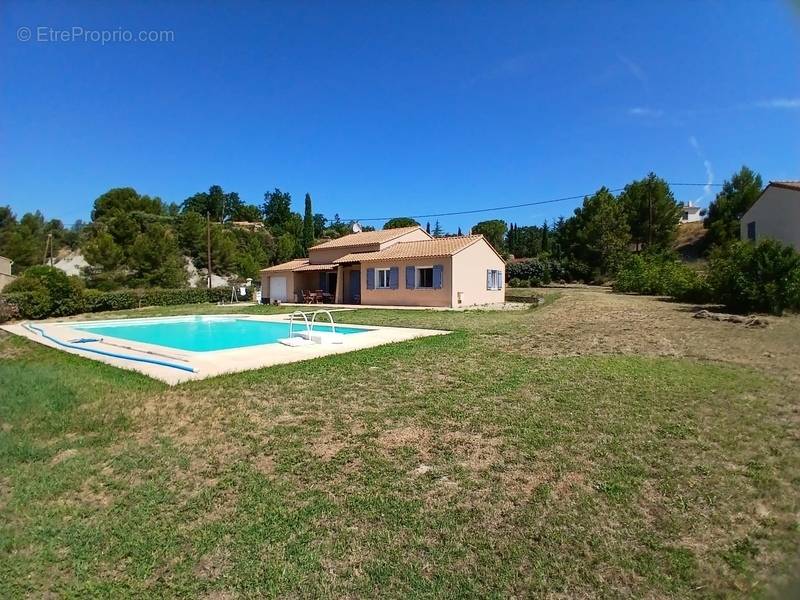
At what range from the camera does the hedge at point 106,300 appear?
22891 mm

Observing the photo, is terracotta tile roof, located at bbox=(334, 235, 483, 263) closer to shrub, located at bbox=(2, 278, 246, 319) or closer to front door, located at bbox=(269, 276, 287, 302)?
front door, located at bbox=(269, 276, 287, 302)

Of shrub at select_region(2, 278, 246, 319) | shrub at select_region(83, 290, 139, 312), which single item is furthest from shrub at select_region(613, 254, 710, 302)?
shrub at select_region(83, 290, 139, 312)

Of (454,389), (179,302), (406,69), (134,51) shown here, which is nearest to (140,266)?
(179,302)

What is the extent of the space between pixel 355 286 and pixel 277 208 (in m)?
49.3

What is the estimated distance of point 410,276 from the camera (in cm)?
2620

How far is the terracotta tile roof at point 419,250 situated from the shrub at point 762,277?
1241cm

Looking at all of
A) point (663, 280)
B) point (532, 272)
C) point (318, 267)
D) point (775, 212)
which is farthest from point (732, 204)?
point (318, 267)

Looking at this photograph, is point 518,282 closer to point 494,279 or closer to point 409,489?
point 494,279

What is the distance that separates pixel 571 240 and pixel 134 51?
39.0 m

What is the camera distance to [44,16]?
9.76 feet

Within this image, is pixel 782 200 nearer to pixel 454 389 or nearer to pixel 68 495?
pixel 454 389

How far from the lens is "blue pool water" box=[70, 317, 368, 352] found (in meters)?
14.2

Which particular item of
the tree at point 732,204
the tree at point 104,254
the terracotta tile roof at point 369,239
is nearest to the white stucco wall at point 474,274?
the terracotta tile roof at point 369,239

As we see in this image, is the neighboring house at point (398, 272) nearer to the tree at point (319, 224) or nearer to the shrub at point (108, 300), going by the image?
the shrub at point (108, 300)
